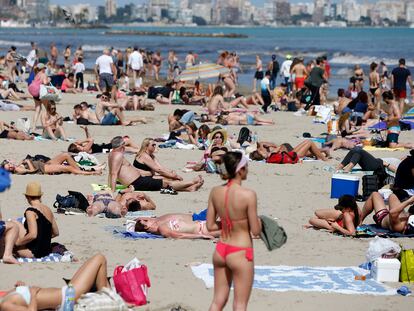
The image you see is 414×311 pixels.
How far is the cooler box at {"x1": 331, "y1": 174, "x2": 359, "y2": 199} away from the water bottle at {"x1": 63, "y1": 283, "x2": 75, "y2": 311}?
19.0ft

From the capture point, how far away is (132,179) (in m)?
12.2

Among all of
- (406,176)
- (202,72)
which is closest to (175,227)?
(406,176)

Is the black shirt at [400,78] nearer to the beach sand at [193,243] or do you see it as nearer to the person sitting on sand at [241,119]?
the person sitting on sand at [241,119]

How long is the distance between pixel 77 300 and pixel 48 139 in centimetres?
1008

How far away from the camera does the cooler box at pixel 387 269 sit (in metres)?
8.22

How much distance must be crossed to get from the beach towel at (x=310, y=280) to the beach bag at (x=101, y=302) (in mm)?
1390

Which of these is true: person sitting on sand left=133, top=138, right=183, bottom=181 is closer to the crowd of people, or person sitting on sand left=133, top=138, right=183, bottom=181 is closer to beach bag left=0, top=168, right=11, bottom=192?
the crowd of people

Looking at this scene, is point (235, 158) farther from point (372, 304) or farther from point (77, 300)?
point (372, 304)

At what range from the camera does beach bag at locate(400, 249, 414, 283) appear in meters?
8.22

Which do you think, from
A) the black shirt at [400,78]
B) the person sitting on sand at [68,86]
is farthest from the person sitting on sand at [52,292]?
the person sitting on sand at [68,86]

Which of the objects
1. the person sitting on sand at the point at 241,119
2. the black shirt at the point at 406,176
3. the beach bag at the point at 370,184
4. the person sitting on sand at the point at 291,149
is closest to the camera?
the black shirt at the point at 406,176

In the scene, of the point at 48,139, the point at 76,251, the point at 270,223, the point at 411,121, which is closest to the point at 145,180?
the point at 76,251

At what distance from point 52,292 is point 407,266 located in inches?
126

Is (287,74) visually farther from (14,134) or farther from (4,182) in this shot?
(4,182)
